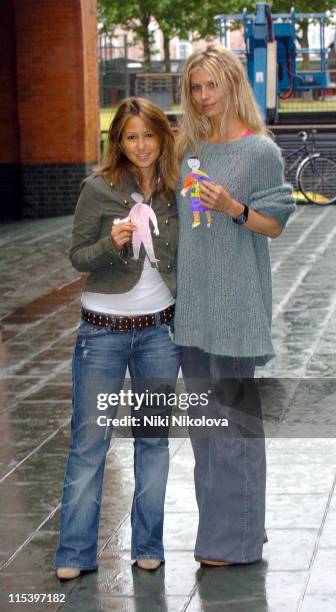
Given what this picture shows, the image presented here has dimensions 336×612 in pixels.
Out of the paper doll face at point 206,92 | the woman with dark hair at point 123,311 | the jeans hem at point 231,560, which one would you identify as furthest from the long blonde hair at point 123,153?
the jeans hem at point 231,560

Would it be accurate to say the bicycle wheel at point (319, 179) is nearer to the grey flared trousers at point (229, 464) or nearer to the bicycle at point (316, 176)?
the bicycle at point (316, 176)

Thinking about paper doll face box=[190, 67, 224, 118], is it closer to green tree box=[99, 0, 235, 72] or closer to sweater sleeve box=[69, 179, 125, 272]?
sweater sleeve box=[69, 179, 125, 272]

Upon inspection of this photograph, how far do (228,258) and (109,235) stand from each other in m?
0.41

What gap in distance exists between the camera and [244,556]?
4656 mm

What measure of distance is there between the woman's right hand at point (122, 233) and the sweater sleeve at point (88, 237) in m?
0.06

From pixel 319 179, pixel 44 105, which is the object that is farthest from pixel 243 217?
pixel 319 179

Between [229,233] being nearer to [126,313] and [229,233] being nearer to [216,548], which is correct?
[126,313]

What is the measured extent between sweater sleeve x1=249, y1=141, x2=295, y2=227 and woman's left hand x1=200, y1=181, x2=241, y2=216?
18 centimetres

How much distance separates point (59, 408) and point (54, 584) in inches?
109

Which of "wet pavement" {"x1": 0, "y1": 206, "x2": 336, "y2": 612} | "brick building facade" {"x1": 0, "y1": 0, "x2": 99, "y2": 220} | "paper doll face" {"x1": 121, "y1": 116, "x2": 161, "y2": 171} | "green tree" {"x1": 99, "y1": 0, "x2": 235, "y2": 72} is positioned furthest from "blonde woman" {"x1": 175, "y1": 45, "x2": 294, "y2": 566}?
"green tree" {"x1": 99, "y1": 0, "x2": 235, "y2": 72}

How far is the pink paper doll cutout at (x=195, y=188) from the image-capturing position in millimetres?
4328

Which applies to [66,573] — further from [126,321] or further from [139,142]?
[139,142]

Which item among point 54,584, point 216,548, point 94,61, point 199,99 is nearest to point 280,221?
point 199,99

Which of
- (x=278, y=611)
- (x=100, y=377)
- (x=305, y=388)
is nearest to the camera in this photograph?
(x=278, y=611)
